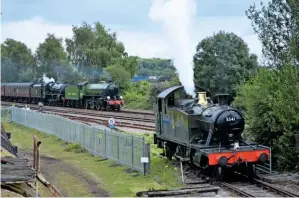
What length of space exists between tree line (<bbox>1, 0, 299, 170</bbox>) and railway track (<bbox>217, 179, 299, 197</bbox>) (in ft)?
7.38

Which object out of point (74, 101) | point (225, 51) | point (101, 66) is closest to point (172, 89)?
point (225, 51)

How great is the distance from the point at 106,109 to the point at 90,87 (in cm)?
402

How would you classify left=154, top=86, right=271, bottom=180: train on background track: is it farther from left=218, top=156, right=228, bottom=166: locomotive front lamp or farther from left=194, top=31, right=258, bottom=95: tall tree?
left=194, top=31, right=258, bottom=95: tall tree

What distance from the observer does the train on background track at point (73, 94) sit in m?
51.0

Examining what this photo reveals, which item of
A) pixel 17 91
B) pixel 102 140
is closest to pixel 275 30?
pixel 102 140

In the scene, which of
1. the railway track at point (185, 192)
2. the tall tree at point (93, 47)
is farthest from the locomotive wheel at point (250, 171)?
the tall tree at point (93, 47)

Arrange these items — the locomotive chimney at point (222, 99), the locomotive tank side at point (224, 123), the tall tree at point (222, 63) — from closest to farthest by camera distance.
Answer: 1. the locomotive tank side at point (224, 123)
2. the locomotive chimney at point (222, 99)
3. the tall tree at point (222, 63)

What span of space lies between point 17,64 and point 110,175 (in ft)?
303

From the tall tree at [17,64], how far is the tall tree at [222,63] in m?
61.1

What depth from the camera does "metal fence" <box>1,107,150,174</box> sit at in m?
19.3

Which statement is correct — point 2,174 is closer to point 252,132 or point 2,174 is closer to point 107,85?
point 252,132

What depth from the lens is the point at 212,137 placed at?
1717cm

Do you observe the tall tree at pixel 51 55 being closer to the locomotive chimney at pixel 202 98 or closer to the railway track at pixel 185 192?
the locomotive chimney at pixel 202 98

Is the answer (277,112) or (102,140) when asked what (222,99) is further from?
(102,140)
